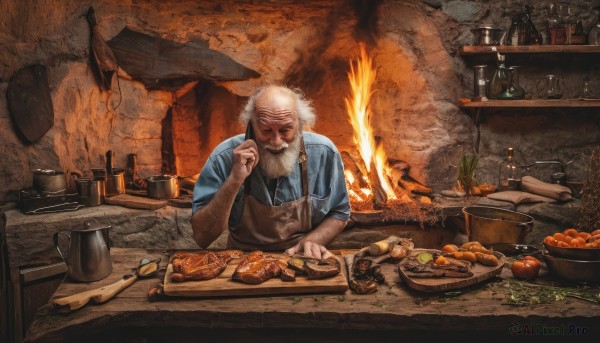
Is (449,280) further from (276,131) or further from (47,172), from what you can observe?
(47,172)

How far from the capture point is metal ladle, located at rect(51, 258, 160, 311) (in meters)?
2.16

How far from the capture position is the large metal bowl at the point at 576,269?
7.82 ft

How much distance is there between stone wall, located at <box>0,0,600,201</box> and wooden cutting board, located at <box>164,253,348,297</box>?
3377 mm

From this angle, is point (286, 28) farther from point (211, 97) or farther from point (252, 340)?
point (252, 340)

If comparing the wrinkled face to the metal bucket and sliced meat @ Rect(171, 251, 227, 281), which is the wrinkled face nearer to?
sliced meat @ Rect(171, 251, 227, 281)

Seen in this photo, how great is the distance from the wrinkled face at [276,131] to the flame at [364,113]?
2.55 metres

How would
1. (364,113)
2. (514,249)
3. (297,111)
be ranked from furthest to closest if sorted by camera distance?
(364,113) < (297,111) < (514,249)

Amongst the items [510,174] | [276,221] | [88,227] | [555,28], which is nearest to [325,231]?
[276,221]

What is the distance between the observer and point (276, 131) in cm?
300

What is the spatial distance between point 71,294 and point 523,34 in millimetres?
5038

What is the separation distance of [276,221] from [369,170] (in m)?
2.44

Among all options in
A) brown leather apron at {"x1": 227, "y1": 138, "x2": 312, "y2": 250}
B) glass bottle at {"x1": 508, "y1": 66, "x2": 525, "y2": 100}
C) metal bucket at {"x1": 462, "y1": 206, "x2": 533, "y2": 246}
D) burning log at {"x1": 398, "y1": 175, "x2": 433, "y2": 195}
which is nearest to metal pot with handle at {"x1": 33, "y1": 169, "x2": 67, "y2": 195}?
brown leather apron at {"x1": 227, "y1": 138, "x2": 312, "y2": 250}

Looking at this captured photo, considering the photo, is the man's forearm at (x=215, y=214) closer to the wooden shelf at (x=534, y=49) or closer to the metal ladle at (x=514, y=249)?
the metal ladle at (x=514, y=249)

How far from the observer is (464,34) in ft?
18.0
